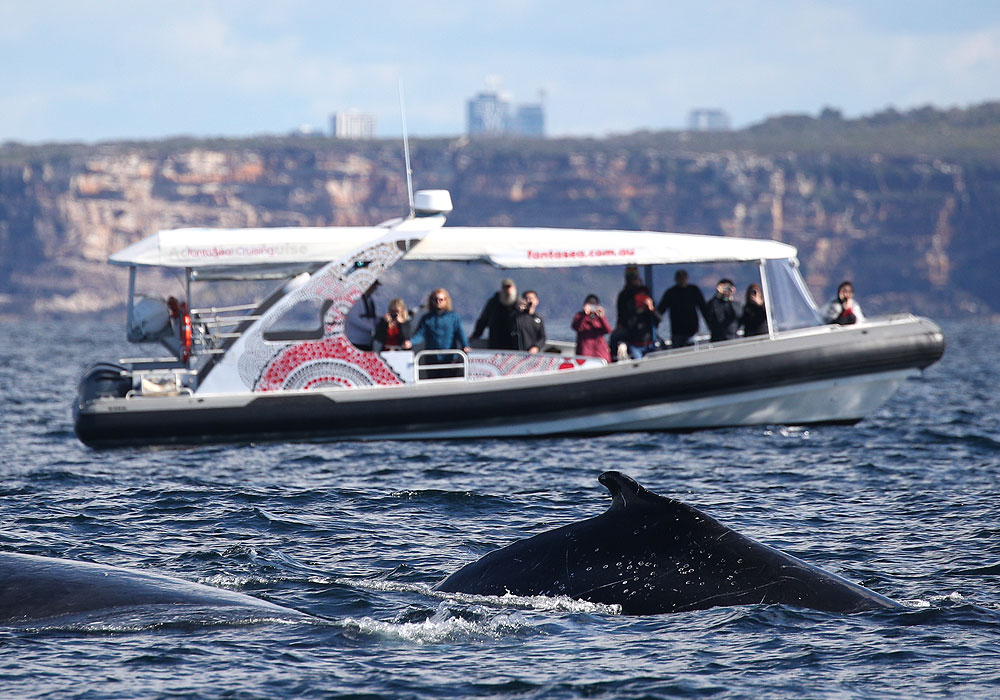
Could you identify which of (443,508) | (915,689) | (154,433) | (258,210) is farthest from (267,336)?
(258,210)

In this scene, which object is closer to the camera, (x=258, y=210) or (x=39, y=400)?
(x=39, y=400)

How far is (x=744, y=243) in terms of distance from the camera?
15.7 meters

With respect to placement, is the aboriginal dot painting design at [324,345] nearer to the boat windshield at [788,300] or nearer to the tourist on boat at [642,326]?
the tourist on boat at [642,326]

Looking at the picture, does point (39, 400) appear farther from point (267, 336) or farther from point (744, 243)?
point (744, 243)

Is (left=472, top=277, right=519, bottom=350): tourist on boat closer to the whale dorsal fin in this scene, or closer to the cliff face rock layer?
the whale dorsal fin

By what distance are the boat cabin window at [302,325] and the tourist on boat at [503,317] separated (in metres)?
1.88

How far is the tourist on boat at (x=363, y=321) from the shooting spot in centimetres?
1502

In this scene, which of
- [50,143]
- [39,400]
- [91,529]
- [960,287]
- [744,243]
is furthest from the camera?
[50,143]

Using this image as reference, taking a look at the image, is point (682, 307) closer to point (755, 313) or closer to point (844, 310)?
point (755, 313)

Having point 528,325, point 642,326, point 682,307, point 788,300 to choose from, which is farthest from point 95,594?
point 788,300

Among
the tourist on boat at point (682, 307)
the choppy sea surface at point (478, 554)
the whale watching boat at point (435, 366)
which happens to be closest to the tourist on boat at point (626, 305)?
the tourist on boat at point (682, 307)

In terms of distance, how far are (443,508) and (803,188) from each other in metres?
108

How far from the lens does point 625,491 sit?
22.3ft

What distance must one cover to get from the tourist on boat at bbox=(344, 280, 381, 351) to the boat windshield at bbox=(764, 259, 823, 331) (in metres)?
4.85
